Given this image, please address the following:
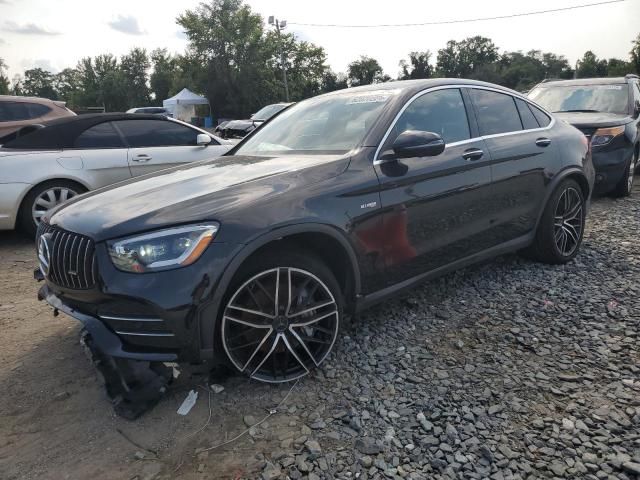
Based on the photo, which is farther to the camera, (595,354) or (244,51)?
(244,51)

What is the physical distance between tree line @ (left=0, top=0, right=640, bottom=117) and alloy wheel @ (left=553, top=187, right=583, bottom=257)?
3270 cm

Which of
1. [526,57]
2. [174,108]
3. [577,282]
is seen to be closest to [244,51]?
[174,108]

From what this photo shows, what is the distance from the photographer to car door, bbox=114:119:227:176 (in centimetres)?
622

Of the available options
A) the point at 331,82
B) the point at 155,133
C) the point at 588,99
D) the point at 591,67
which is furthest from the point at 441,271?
the point at 591,67

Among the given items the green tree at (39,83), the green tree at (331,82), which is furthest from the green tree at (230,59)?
the green tree at (39,83)

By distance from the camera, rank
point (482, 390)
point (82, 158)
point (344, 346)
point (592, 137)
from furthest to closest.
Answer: point (592, 137) → point (82, 158) → point (344, 346) → point (482, 390)

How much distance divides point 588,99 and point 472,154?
5483 millimetres

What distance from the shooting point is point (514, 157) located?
402cm

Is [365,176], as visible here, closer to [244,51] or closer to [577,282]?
[577,282]

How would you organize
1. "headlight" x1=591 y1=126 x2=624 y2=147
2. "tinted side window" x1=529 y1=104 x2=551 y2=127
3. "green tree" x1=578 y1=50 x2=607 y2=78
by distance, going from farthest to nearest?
"green tree" x1=578 y1=50 x2=607 y2=78 → "headlight" x1=591 y1=126 x2=624 y2=147 → "tinted side window" x1=529 y1=104 x2=551 y2=127

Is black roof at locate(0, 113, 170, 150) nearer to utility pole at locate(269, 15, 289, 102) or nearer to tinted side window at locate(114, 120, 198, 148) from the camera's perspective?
tinted side window at locate(114, 120, 198, 148)

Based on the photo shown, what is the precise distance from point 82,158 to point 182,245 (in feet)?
13.6

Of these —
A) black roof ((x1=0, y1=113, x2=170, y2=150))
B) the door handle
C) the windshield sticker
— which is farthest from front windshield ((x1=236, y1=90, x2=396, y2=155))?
black roof ((x1=0, y1=113, x2=170, y2=150))

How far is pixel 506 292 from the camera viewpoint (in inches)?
158
